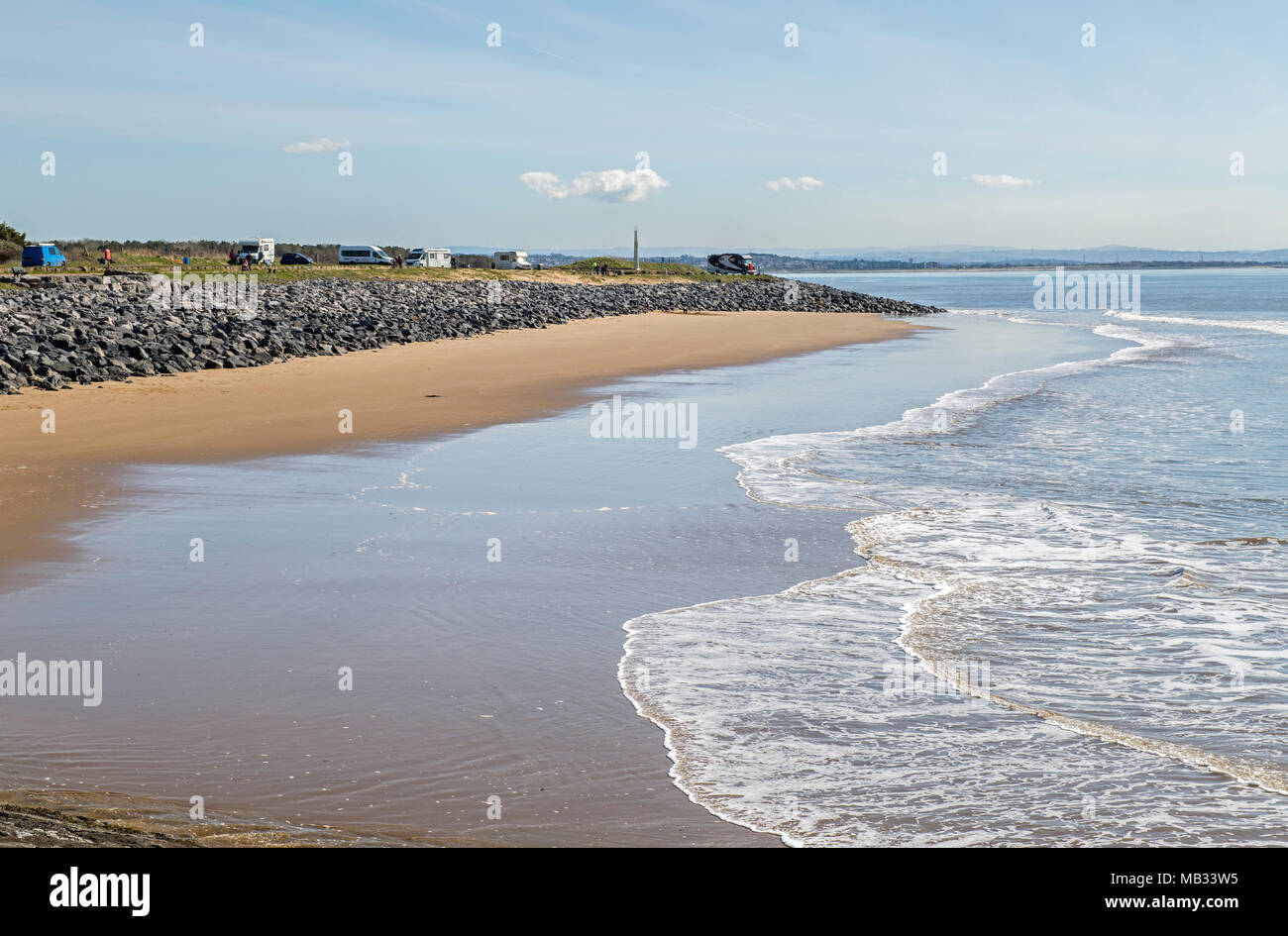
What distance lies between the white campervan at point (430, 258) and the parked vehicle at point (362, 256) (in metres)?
2.27

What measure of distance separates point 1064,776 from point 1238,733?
3.86ft

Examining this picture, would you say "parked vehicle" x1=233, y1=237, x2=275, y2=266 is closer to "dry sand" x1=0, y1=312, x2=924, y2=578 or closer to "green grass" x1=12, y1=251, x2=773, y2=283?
"green grass" x1=12, y1=251, x2=773, y2=283

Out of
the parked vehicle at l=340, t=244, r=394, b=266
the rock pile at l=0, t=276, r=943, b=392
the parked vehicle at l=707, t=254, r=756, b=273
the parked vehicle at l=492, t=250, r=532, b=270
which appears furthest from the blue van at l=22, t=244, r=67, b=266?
the parked vehicle at l=707, t=254, r=756, b=273

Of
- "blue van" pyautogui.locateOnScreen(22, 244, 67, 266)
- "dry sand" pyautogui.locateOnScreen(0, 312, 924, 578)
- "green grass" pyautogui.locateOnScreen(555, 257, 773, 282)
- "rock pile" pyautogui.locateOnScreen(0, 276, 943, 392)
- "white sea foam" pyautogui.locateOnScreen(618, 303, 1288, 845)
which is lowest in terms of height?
"white sea foam" pyautogui.locateOnScreen(618, 303, 1288, 845)

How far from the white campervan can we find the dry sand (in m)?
44.3

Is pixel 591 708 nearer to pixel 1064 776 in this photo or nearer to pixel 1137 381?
pixel 1064 776

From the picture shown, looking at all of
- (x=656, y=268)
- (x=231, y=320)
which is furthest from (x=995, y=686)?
(x=656, y=268)

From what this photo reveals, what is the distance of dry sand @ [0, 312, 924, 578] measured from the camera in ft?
38.0

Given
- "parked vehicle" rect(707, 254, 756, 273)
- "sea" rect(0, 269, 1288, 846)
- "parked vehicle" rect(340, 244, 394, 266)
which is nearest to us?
"sea" rect(0, 269, 1288, 846)

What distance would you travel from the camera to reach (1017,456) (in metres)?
14.7

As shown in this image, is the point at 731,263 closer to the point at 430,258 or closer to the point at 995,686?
the point at 430,258
